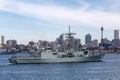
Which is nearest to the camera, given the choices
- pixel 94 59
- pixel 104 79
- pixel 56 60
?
pixel 104 79

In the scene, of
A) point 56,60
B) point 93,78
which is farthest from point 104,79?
point 56,60

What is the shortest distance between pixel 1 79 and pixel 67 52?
273ft

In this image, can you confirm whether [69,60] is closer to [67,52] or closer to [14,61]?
[67,52]

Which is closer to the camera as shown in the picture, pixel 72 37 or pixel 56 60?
pixel 56 60

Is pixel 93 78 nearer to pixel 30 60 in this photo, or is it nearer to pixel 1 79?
pixel 1 79

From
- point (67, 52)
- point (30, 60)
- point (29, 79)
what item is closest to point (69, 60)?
point (67, 52)

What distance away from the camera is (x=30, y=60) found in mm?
175750

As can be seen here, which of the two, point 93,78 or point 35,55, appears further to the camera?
point 35,55

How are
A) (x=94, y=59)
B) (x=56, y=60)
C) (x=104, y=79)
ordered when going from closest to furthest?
(x=104, y=79), (x=56, y=60), (x=94, y=59)

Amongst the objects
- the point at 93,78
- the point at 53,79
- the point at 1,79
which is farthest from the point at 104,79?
the point at 1,79

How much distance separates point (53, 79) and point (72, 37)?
336 ft

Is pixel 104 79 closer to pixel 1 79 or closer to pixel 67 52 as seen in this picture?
pixel 1 79

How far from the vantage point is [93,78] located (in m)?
93.6

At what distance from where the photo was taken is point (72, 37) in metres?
195
